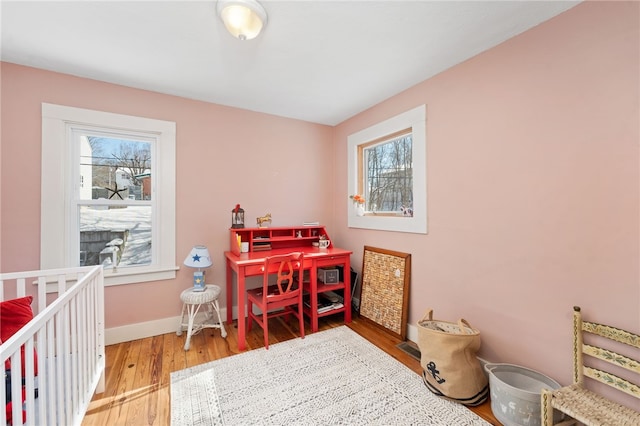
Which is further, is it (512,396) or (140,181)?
(140,181)

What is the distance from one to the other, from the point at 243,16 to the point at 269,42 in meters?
0.34

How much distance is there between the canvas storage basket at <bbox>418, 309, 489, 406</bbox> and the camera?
1698 mm

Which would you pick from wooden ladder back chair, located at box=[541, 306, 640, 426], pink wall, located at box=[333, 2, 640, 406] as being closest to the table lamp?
pink wall, located at box=[333, 2, 640, 406]

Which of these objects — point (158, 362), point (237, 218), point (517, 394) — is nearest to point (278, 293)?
point (237, 218)

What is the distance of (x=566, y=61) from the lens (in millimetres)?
1559

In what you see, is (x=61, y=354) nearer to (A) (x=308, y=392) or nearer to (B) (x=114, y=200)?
(A) (x=308, y=392)

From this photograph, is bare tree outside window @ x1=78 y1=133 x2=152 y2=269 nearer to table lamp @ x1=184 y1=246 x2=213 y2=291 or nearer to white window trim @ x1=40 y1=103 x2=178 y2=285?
white window trim @ x1=40 y1=103 x2=178 y2=285

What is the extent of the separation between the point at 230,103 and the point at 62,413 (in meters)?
2.68

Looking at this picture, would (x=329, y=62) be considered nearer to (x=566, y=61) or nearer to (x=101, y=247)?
(x=566, y=61)

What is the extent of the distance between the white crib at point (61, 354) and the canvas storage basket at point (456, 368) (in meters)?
1.96

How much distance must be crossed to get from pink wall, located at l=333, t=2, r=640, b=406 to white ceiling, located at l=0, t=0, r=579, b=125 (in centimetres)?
26

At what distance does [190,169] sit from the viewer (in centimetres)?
Answer: 273

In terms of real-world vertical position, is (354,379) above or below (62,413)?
below

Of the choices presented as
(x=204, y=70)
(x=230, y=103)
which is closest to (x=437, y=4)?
(x=204, y=70)
